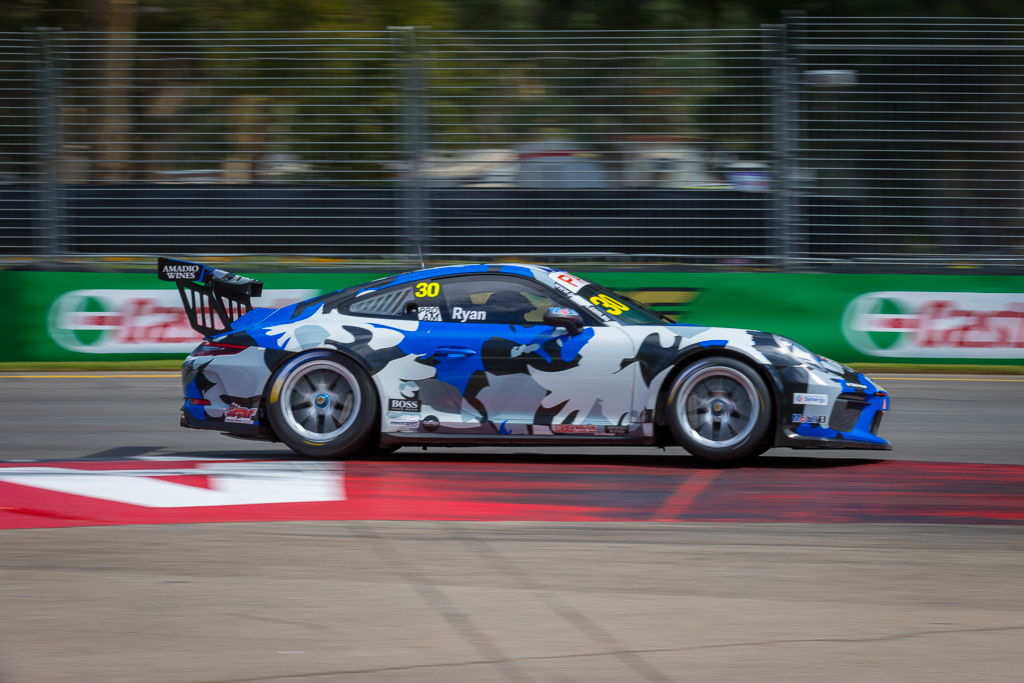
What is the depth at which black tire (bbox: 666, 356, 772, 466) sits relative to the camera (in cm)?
774

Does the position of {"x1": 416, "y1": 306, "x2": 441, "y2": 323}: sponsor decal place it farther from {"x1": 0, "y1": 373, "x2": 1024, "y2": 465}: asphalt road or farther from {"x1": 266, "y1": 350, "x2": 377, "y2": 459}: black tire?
{"x1": 0, "y1": 373, "x2": 1024, "y2": 465}: asphalt road

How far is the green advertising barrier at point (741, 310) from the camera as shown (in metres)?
13.0

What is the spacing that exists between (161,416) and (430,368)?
326 cm

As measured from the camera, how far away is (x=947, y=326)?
1305 cm

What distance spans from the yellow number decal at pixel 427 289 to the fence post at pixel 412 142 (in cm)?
566

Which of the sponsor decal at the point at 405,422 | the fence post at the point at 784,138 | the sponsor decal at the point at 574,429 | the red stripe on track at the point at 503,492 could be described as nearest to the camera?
the red stripe on track at the point at 503,492

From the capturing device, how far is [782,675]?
4.19 metres

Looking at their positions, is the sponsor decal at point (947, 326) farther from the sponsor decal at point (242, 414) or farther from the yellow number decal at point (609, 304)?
the sponsor decal at point (242, 414)

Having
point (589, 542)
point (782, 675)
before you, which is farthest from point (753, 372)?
point (782, 675)

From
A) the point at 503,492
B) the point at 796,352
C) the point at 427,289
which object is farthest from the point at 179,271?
the point at 796,352

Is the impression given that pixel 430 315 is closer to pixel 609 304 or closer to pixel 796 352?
pixel 609 304

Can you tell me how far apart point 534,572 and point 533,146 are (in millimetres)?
8892

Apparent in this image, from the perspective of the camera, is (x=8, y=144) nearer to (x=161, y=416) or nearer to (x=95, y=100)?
(x=95, y=100)

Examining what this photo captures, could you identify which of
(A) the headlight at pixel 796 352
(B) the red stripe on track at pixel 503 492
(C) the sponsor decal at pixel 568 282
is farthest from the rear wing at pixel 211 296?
(A) the headlight at pixel 796 352
